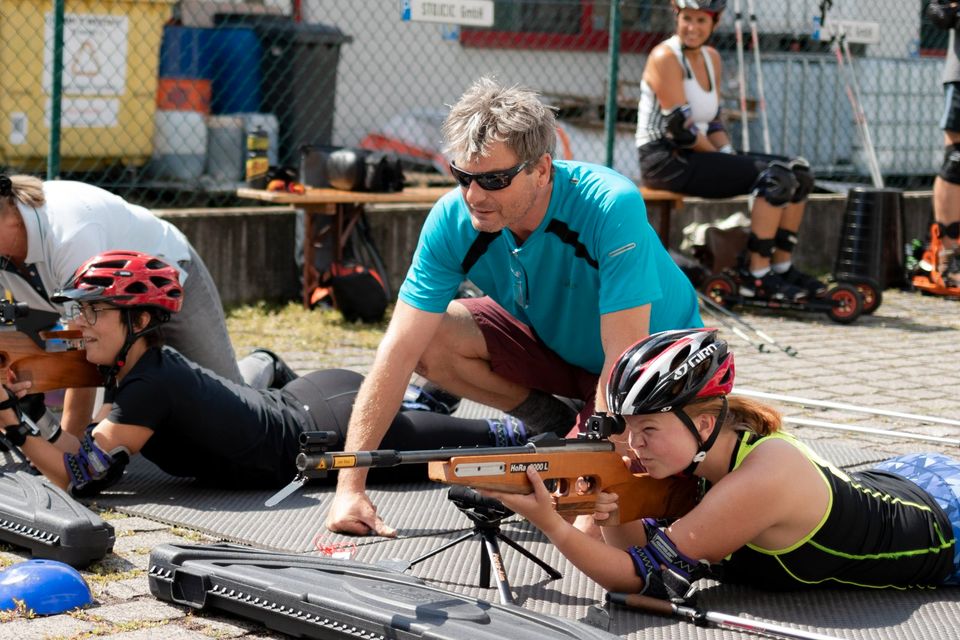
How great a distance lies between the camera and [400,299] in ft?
15.8

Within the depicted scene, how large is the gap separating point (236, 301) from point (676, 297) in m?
4.94

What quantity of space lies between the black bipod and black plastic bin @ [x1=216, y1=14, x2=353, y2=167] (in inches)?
280

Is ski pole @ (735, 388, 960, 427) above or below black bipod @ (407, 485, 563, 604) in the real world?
below

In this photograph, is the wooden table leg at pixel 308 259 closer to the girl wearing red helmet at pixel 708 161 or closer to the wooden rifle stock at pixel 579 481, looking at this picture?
the girl wearing red helmet at pixel 708 161

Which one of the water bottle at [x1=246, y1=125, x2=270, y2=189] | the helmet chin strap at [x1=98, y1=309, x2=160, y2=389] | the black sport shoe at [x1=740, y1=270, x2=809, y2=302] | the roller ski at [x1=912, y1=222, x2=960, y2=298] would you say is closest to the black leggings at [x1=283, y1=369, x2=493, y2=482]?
the helmet chin strap at [x1=98, y1=309, x2=160, y2=389]

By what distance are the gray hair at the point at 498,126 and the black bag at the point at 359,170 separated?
15.2 ft

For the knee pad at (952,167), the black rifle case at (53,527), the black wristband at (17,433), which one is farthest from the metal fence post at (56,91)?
the knee pad at (952,167)

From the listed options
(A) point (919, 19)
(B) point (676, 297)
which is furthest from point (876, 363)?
(A) point (919, 19)

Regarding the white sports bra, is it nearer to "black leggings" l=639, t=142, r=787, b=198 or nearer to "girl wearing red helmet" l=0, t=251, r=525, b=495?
"black leggings" l=639, t=142, r=787, b=198

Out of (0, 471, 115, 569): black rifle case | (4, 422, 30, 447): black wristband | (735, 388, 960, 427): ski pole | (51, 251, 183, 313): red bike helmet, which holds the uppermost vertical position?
(51, 251, 183, 313): red bike helmet

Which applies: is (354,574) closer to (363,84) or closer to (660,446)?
(660,446)

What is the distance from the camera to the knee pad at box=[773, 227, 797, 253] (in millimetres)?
9664

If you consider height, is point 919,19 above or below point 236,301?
above

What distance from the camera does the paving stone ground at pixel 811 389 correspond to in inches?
144
